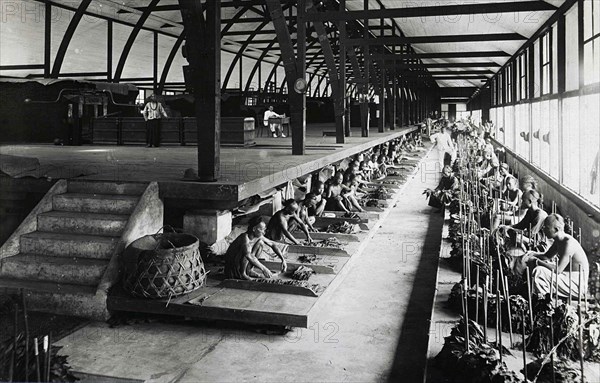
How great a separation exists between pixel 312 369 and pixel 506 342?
1.86m

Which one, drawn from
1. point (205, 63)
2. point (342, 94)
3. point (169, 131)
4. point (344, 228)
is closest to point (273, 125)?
point (342, 94)

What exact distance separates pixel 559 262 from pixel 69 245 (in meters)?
5.01

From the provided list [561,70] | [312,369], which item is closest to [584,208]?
[561,70]

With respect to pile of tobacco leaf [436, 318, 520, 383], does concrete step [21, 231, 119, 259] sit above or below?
above

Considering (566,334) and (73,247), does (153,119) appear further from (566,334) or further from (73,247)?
(566,334)

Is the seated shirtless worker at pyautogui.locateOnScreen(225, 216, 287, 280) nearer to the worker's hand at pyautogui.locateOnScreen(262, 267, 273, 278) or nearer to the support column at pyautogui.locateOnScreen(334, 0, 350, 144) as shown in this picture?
the worker's hand at pyautogui.locateOnScreen(262, 267, 273, 278)

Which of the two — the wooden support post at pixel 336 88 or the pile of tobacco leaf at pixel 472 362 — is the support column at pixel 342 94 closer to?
the wooden support post at pixel 336 88

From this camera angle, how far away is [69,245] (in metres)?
5.54

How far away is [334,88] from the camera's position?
42.4 ft

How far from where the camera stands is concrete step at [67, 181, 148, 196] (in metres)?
5.94

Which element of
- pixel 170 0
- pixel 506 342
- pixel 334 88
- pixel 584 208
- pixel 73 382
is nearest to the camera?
pixel 73 382

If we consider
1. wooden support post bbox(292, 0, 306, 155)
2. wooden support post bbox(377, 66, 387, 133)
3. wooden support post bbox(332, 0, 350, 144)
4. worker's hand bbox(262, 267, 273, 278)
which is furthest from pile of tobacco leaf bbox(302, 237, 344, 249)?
wooden support post bbox(377, 66, 387, 133)

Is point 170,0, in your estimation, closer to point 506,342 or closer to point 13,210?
point 13,210

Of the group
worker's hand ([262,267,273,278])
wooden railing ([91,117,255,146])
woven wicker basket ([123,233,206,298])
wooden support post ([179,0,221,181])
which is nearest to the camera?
woven wicker basket ([123,233,206,298])
